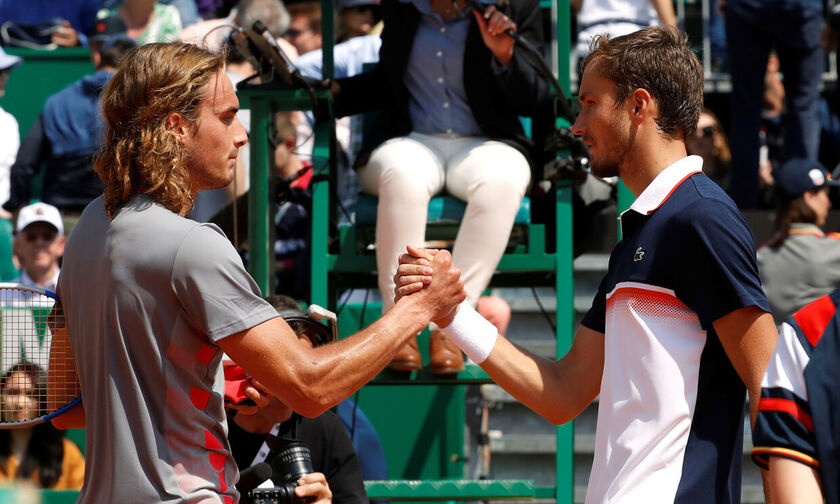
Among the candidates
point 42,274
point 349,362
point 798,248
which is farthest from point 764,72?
point 349,362

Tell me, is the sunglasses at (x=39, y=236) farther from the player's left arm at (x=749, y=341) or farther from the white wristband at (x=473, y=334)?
the player's left arm at (x=749, y=341)

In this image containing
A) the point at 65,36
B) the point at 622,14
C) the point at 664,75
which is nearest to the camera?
the point at 664,75

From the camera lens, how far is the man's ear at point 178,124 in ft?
8.91

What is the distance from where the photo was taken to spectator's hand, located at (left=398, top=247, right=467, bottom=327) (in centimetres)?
313

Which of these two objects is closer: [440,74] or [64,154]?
[440,74]

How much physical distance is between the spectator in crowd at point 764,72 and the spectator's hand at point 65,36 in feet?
15.7

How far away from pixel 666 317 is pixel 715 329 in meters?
0.11

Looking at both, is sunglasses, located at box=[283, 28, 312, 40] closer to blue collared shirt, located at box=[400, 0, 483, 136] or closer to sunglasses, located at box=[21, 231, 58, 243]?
sunglasses, located at box=[21, 231, 58, 243]

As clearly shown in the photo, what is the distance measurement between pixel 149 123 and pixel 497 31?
2215 mm

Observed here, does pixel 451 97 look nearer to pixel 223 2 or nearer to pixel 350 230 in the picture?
pixel 350 230

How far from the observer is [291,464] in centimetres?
340

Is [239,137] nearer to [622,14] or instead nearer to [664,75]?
[664,75]

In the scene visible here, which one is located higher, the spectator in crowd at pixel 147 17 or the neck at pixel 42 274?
the spectator in crowd at pixel 147 17

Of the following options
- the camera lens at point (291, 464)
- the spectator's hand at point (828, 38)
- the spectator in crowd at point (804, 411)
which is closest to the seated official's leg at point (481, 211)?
the camera lens at point (291, 464)
